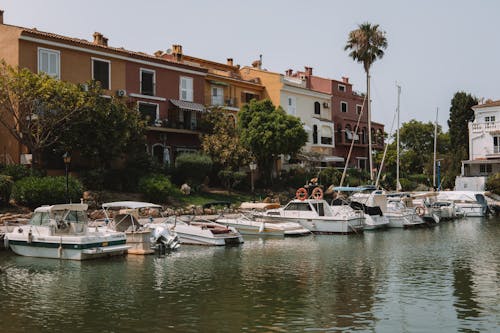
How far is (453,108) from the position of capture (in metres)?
70.0

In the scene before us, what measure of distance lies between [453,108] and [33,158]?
54.9 meters

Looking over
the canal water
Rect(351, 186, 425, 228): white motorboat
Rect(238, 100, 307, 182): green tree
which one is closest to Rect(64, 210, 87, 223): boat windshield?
the canal water

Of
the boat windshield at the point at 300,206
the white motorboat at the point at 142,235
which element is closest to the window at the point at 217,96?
the boat windshield at the point at 300,206

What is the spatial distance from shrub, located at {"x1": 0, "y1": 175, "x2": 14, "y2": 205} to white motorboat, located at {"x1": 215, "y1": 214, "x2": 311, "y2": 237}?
11.2 m

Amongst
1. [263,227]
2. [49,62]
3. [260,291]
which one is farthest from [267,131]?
[260,291]

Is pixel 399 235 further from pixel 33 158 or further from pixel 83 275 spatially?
pixel 33 158

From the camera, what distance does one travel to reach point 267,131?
44.4 metres

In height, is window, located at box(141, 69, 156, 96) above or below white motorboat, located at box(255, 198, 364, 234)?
above

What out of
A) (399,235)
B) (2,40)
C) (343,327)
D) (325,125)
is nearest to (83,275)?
(343,327)

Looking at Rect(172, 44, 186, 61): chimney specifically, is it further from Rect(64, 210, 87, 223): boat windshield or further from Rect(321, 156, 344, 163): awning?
Rect(64, 210, 87, 223): boat windshield

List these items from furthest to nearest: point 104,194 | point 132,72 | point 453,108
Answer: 1. point 453,108
2. point 132,72
3. point 104,194

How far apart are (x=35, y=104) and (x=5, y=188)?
19.3 ft

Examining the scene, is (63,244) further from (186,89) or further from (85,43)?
(186,89)

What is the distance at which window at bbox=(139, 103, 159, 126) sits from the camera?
1687 inches
